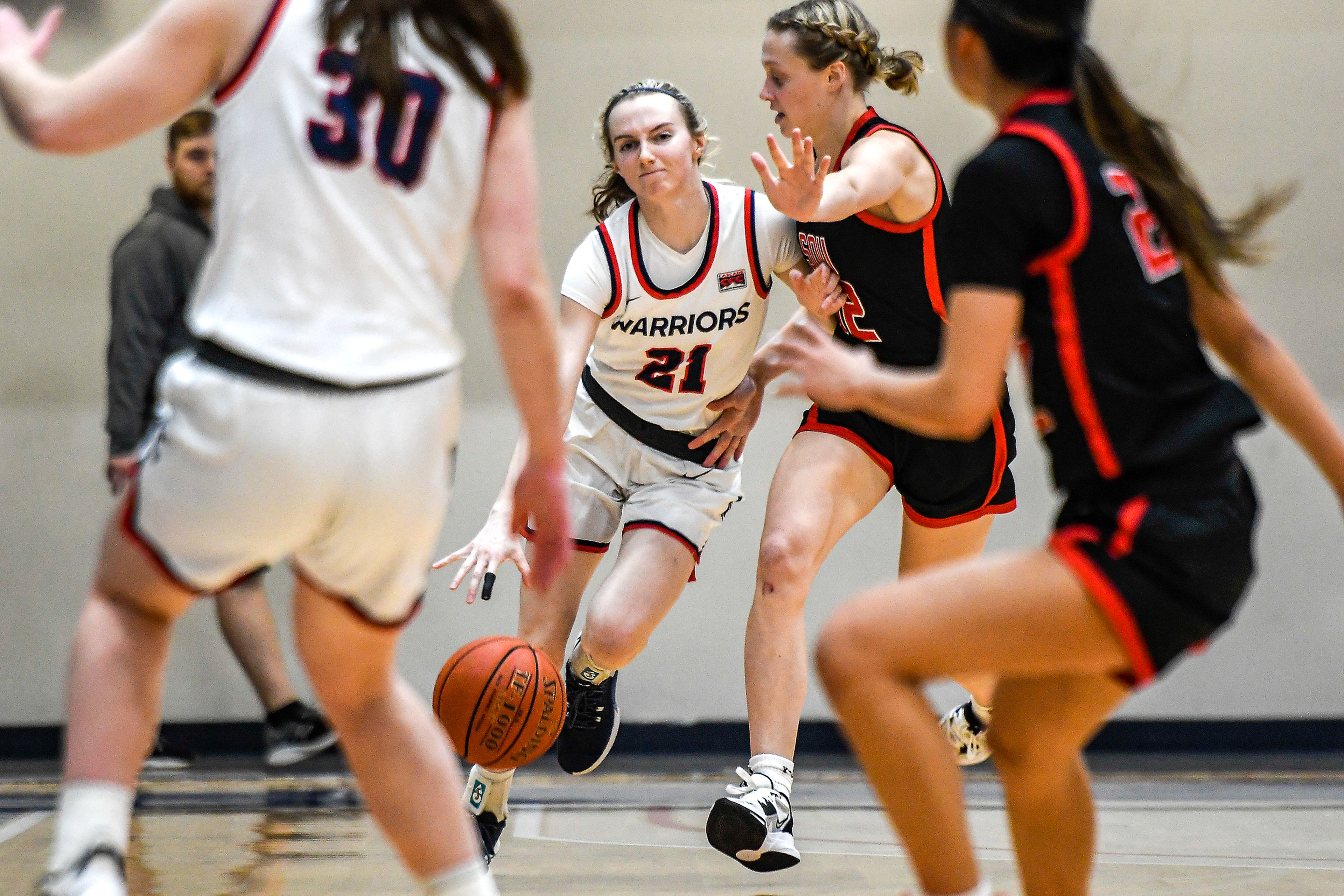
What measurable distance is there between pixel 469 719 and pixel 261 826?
1.31 meters

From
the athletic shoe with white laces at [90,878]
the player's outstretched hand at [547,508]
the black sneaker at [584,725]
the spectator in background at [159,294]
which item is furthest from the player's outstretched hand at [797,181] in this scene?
the spectator in background at [159,294]

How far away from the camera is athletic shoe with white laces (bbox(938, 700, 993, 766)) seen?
155 inches

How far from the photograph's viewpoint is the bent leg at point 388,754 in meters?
1.93

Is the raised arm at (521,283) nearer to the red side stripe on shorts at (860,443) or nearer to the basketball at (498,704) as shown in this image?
the basketball at (498,704)

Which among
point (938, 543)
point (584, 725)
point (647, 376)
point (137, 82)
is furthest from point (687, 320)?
point (137, 82)

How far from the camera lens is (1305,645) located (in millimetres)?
5621

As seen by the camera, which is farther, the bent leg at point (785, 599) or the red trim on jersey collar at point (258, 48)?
the bent leg at point (785, 599)

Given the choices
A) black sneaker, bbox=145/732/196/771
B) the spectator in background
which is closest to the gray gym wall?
black sneaker, bbox=145/732/196/771

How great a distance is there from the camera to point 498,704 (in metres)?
3.15

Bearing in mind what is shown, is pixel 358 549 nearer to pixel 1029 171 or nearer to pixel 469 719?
pixel 1029 171

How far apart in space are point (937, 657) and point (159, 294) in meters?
3.43

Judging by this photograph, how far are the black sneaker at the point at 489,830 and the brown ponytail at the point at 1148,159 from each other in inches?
93.0

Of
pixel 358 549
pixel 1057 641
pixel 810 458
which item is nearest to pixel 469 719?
pixel 810 458

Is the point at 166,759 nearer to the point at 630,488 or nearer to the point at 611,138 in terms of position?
the point at 630,488
